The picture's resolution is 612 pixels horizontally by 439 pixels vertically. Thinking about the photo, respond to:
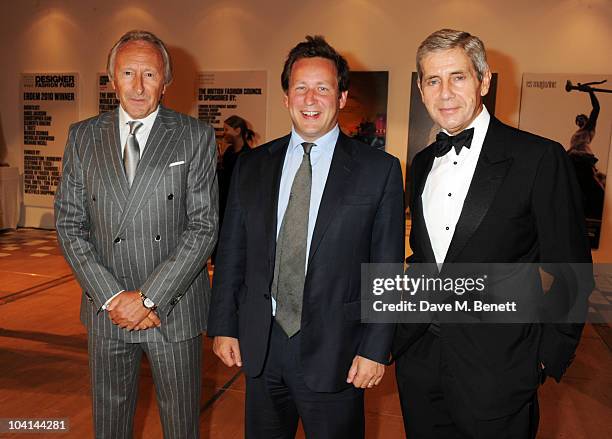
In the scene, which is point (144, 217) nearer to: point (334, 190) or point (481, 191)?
point (334, 190)

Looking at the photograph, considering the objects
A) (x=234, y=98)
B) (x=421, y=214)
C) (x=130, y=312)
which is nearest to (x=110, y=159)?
(x=130, y=312)

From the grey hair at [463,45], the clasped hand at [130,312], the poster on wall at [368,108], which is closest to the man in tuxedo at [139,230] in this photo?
the clasped hand at [130,312]

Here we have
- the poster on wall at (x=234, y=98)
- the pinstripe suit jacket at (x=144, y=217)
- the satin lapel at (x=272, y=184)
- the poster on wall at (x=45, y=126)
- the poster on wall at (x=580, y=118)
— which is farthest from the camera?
the poster on wall at (x=45, y=126)

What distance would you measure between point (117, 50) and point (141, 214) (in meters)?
0.60

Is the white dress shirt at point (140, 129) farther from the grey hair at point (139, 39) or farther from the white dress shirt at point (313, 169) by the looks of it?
the white dress shirt at point (313, 169)

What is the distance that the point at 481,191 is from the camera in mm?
1627

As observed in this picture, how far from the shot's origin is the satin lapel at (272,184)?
1.79 metres

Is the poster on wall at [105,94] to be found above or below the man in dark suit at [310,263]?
above

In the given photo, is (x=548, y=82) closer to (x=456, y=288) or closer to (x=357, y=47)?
(x=357, y=47)

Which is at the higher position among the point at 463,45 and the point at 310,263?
the point at 463,45

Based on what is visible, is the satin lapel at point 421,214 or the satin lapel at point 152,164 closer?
the satin lapel at point 421,214

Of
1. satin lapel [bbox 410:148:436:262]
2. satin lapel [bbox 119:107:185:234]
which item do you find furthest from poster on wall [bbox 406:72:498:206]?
satin lapel [bbox 119:107:185:234]

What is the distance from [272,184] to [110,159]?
1.95ft

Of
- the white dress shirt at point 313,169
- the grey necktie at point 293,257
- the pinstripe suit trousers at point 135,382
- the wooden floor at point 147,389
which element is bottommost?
the wooden floor at point 147,389
